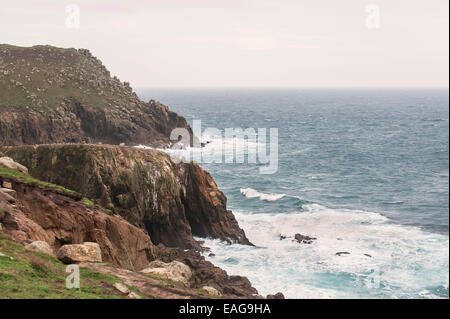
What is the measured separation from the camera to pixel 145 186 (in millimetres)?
40375

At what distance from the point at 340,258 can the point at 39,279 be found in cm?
2888

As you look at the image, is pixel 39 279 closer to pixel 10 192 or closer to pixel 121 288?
pixel 121 288

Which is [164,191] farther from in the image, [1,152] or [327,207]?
[327,207]

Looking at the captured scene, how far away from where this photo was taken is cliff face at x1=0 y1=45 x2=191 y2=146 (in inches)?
3118

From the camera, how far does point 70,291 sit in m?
16.6

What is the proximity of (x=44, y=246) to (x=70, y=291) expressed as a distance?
5.16 meters

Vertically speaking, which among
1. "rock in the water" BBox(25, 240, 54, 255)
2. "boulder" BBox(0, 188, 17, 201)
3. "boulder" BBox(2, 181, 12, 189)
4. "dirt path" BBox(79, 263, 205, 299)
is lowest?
"dirt path" BBox(79, 263, 205, 299)

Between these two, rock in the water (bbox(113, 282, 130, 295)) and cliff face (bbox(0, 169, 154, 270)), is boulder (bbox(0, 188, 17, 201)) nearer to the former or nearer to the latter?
cliff face (bbox(0, 169, 154, 270))

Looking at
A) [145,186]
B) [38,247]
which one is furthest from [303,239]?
[38,247]

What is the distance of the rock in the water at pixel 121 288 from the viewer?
56.7ft

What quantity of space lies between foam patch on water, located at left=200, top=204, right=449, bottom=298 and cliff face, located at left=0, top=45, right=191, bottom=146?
4838cm

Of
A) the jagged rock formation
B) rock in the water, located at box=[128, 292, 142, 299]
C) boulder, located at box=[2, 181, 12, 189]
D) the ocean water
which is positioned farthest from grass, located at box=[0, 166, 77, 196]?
the ocean water

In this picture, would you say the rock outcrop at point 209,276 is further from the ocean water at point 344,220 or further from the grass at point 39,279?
the grass at point 39,279

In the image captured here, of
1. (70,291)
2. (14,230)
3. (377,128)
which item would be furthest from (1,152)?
(377,128)
